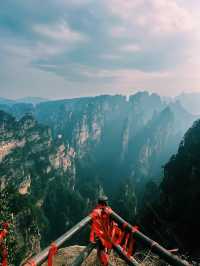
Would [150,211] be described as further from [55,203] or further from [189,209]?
[55,203]

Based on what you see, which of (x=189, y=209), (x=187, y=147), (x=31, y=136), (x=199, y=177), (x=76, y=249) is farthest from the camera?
(x=31, y=136)

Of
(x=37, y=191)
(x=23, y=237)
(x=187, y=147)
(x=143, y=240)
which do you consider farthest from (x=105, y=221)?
(x=37, y=191)

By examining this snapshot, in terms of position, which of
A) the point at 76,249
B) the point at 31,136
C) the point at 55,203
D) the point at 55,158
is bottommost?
the point at 55,203

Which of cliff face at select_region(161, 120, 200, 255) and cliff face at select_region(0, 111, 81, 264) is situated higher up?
cliff face at select_region(161, 120, 200, 255)

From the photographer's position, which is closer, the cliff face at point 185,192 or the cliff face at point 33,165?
the cliff face at point 185,192

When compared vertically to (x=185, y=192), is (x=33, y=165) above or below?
below

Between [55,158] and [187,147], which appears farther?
[55,158]

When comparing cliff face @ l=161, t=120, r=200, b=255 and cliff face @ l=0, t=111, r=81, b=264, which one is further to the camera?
cliff face @ l=0, t=111, r=81, b=264

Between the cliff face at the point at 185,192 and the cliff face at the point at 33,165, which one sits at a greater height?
the cliff face at the point at 185,192
